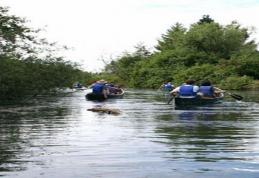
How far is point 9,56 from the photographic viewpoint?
100 feet

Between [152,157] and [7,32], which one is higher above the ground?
[7,32]

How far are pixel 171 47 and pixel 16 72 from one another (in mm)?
59482

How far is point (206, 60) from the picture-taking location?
74.6m

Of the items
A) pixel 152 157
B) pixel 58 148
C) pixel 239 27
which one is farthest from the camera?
pixel 239 27

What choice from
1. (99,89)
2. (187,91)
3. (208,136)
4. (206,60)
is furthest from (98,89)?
(206,60)

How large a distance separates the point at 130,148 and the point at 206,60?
6312 centimetres

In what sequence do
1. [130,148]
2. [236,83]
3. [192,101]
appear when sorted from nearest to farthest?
[130,148] < [192,101] < [236,83]

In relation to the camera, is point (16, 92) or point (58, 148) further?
point (16, 92)

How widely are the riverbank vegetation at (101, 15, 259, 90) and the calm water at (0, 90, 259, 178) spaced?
4792 cm

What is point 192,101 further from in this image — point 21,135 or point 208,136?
point 21,135

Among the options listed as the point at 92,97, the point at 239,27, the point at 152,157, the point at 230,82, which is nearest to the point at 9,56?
the point at 92,97

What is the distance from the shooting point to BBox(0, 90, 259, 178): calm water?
959 cm

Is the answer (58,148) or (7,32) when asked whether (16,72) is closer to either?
(7,32)

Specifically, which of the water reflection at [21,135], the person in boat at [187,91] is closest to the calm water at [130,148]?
the water reflection at [21,135]
